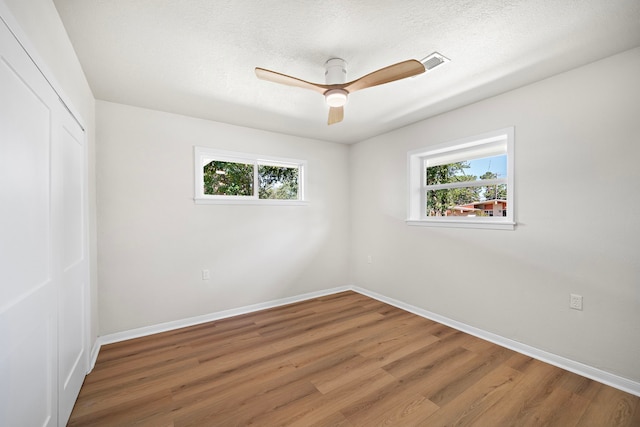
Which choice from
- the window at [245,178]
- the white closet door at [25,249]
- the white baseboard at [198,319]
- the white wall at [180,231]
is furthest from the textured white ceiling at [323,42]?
the white baseboard at [198,319]

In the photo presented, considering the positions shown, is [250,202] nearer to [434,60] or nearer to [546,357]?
[434,60]

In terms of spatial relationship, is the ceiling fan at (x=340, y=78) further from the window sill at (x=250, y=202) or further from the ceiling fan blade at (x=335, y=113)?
the window sill at (x=250, y=202)

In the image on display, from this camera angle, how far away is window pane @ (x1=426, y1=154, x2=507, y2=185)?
2869mm

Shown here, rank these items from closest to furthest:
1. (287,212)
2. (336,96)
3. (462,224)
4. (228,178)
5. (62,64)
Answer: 1. (62,64)
2. (336,96)
3. (462,224)
4. (228,178)
5. (287,212)

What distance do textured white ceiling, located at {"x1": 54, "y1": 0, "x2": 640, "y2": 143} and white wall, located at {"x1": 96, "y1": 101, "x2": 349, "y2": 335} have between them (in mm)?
503

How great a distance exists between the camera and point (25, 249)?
114 centimetres

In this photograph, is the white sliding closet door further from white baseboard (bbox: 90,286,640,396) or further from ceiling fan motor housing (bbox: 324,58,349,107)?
ceiling fan motor housing (bbox: 324,58,349,107)

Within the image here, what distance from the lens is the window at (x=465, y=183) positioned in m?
2.78

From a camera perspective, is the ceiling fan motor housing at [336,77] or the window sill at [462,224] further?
the window sill at [462,224]

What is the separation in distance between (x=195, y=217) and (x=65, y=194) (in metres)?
1.59

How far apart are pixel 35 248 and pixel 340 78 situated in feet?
6.77

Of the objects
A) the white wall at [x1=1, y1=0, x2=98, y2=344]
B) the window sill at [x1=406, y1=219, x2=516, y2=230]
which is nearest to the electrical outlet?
the window sill at [x1=406, y1=219, x2=516, y2=230]

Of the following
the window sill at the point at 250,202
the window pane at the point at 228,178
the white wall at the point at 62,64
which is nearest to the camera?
the white wall at the point at 62,64

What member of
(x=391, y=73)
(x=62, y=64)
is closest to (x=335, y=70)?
(x=391, y=73)
